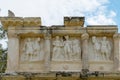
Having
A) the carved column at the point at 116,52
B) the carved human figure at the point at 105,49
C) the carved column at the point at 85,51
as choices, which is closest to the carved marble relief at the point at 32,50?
the carved column at the point at 85,51

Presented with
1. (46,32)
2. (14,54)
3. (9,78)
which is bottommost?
(9,78)

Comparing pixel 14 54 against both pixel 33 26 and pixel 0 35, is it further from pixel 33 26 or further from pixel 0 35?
pixel 0 35

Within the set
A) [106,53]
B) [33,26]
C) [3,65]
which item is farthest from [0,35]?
[106,53]

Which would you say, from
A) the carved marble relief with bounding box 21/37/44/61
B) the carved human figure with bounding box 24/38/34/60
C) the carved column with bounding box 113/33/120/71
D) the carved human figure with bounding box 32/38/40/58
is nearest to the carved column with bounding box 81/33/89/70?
the carved column with bounding box 113/33/120/71

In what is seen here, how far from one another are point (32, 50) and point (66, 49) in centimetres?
118

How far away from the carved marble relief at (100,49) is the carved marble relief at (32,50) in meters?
1.76

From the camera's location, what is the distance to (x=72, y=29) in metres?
10.9

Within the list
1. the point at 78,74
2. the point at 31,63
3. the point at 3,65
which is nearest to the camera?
the point at 78,74

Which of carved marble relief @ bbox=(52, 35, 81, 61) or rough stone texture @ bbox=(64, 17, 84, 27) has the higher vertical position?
rough stone texture @ bbox=(64, 17, 84, 27)

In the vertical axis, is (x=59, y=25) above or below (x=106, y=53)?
above

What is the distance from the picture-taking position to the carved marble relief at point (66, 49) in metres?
10.8

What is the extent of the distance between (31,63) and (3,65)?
24.7 feet

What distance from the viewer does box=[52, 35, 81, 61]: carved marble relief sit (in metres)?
10.8

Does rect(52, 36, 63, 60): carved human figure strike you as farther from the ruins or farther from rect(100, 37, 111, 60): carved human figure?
rect(100, 37, 111, 60): carved human figure
